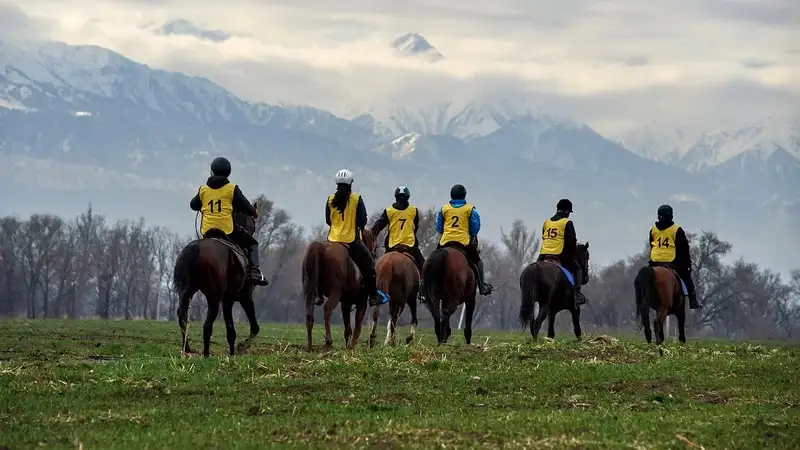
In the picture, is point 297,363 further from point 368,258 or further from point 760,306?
point 760,306

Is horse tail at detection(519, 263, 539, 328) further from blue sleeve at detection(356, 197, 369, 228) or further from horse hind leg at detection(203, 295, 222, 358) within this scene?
horse hind leg at detection(203, 295, 222, 358)

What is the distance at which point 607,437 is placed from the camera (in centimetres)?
1352

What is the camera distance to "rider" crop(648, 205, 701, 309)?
31547 mm

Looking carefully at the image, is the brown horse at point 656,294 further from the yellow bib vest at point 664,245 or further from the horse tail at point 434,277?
the horse tail at point 434,277

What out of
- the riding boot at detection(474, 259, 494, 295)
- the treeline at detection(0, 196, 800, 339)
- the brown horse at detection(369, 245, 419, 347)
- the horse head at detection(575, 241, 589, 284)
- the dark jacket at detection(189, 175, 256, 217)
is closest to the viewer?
the dark jacket at detection(189, 175, 256, 217)

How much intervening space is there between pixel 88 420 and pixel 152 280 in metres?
170

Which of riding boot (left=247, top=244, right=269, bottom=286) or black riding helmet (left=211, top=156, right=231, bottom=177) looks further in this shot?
riding boot (left=247, top=244, right=269, bottom=286)

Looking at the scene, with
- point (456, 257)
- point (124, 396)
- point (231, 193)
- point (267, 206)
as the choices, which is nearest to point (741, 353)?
point (456, 257)

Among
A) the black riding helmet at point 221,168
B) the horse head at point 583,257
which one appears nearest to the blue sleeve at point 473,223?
the horse head at point 583,257

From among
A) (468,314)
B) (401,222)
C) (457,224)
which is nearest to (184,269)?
(401,222)

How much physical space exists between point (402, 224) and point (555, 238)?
3.86 meters

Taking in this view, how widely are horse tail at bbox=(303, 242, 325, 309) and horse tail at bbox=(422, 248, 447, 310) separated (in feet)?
10.9

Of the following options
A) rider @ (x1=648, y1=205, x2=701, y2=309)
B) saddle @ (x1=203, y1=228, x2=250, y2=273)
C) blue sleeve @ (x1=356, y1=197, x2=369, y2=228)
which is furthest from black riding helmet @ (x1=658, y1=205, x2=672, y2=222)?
saddle @ (x1=203, y1=228, x2=250, y2=273)

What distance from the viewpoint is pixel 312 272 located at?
24484 mm
